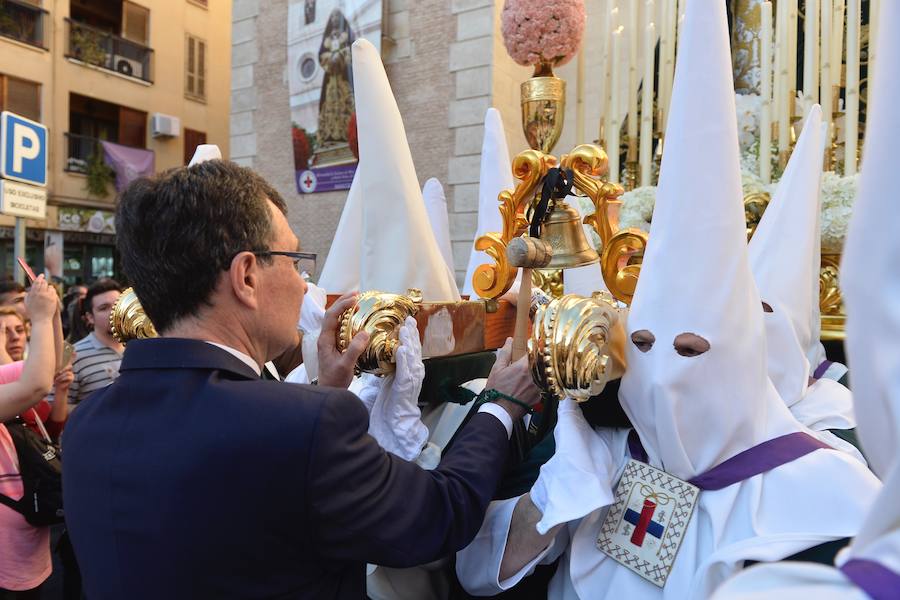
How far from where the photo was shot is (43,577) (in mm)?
2279

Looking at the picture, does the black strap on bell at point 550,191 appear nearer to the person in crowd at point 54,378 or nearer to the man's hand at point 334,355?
the man's hand at point 334,355

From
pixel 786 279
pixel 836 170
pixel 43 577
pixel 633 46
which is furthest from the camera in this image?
pixel 633 46

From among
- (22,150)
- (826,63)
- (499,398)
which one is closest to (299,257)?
(499,398)

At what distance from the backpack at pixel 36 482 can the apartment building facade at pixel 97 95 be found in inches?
455

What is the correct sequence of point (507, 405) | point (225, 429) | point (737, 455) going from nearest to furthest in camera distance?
point (225, 429) → point (737, 455) → point (507, 405)

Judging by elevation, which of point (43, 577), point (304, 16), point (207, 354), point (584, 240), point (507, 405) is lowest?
point (43, 577)

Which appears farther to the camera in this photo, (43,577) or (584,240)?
(43,577)

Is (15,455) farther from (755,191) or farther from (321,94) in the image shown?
(321,94)

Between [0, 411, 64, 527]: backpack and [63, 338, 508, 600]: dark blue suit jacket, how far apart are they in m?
1.39

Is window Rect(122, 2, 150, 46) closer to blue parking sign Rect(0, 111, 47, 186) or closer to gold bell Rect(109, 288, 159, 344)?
blue parking sign Rect(0, 111, 47, 186)

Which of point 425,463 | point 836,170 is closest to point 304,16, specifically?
point 836,170

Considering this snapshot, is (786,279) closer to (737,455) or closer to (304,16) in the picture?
(737,455)

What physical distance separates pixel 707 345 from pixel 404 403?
0.62m

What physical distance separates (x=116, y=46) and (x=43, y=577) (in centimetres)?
1519
